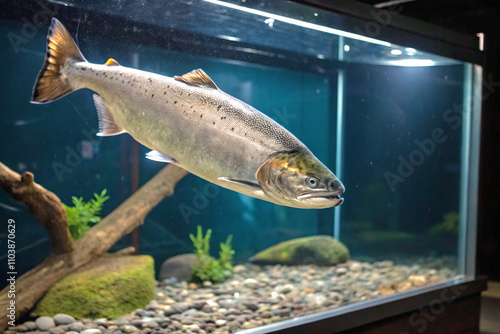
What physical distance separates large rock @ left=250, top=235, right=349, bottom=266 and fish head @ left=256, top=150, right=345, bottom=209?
188 cm

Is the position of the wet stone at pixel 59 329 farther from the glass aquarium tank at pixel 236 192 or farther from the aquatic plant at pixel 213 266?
the aquatic plant at pixel 213 266

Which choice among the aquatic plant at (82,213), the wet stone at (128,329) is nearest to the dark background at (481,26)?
the aquatic plant at (82,213)

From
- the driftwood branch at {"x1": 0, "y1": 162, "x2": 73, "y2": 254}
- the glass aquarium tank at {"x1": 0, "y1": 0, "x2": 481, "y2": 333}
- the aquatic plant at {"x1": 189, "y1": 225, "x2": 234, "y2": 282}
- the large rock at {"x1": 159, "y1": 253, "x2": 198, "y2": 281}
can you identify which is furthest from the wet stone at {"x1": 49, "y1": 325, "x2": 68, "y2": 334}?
the aquatic plant at {"x1": 189, "y1": 225, "x2": 234, "y2": 282}

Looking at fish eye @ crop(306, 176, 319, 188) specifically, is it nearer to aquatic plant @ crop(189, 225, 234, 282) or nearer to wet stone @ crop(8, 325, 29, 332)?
aquatic plant @ crop(189, 225, 234, 282)

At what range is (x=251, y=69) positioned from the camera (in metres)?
2.91

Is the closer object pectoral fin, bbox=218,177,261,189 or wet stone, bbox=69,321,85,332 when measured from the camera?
pectoral fin, bbox=218,177,261,189

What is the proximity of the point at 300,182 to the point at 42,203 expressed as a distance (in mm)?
1690

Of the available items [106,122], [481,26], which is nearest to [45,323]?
[106,122]

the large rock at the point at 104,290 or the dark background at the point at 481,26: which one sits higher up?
the dark background at the point at 481,26

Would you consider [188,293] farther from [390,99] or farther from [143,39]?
[390,99]

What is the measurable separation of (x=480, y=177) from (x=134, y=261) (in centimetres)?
350

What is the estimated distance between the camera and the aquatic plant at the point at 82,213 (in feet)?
8.75

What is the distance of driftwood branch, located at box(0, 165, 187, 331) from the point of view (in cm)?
272

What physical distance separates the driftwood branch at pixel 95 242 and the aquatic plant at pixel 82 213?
0.21 ft
